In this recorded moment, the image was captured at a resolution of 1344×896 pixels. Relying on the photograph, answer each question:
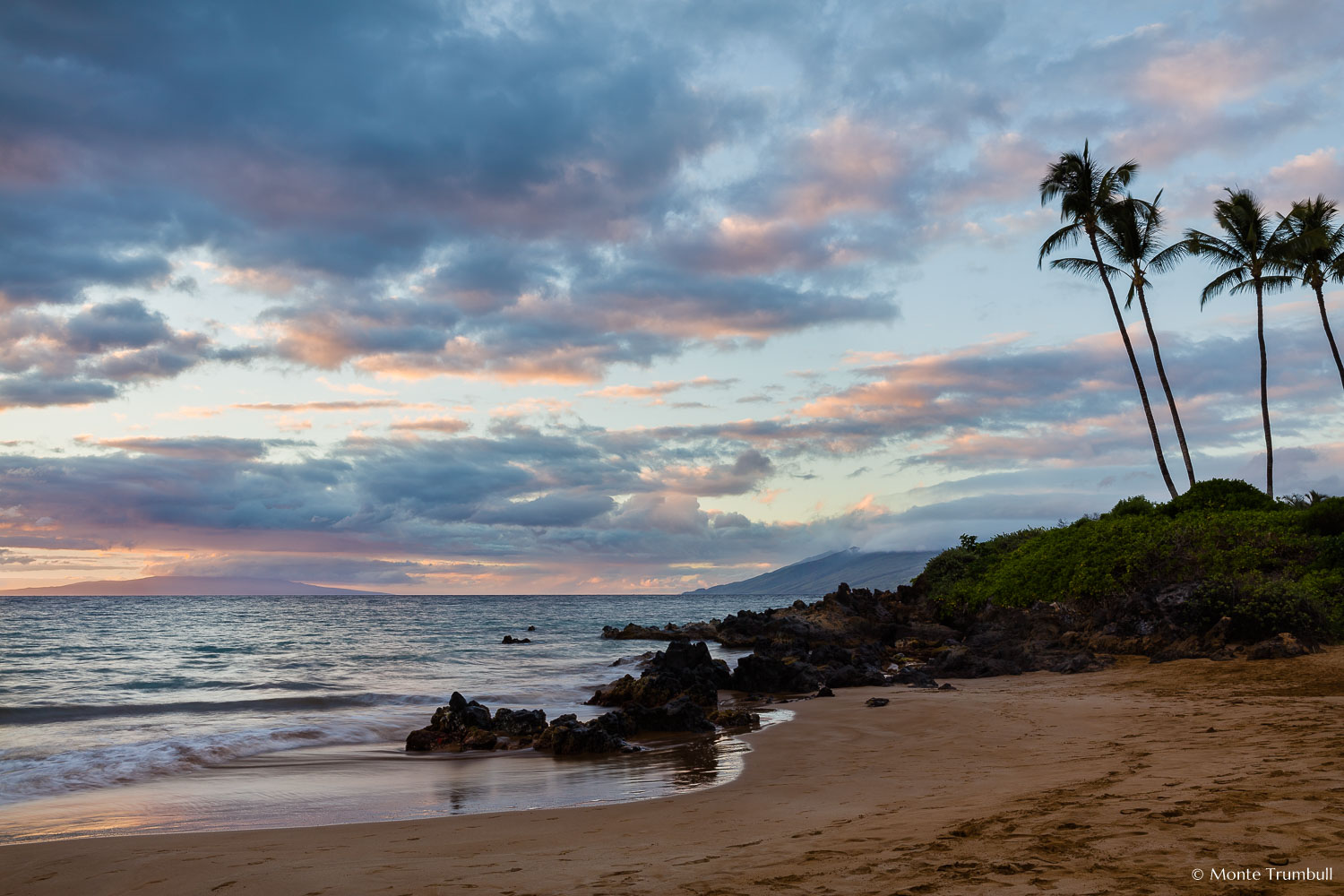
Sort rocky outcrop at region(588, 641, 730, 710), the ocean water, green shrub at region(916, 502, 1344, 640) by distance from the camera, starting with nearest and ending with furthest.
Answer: the ocean water → rocky outcrop at region(588, 641, 730, 710) → green shrub at region(916, 502, 1344, 640)

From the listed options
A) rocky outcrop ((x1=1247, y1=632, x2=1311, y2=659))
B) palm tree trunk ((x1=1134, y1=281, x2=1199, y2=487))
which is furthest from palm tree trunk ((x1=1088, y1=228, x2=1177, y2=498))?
rocky outcrop ((x1=1247, y1=632, x2=1311, y2=659))

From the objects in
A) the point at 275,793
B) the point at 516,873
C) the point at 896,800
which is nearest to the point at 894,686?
the point at 896,800

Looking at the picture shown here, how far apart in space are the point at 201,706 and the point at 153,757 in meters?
7.53

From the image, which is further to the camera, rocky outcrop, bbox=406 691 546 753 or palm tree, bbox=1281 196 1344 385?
palm tree, bbox=1281 196 1344 385

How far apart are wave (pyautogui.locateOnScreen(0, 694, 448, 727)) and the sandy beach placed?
1201cm

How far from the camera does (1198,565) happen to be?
22547 millimetres

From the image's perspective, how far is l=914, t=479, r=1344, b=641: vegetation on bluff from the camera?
17.7 metres

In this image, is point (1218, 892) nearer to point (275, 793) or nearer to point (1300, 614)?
point (275, 793)

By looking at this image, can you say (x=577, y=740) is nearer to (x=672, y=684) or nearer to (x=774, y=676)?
(x=672, y=684)

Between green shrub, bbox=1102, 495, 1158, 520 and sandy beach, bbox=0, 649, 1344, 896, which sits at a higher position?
green shrub, bbox=1102, 495, 1158, 520

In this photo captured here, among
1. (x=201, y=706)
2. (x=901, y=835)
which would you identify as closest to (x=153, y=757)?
(x=201, y=706)

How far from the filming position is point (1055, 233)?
3553 cm

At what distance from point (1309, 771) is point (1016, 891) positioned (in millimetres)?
4105

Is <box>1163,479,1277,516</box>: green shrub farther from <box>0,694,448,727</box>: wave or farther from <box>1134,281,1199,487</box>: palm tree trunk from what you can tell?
<box>0,694,448,727</box>: wave
